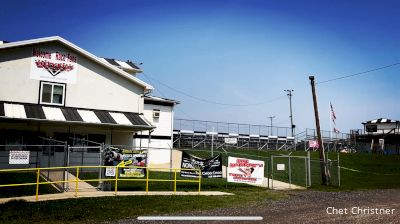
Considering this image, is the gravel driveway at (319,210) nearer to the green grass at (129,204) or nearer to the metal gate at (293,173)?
the green grass at (129,204)

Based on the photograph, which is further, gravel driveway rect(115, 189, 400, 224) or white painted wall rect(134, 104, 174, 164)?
white painted wall rect(134, 104, 174, 164)

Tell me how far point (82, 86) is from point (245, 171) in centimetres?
1260

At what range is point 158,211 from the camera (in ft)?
44.9

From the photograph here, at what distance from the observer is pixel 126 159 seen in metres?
18.4

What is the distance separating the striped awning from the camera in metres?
23.3

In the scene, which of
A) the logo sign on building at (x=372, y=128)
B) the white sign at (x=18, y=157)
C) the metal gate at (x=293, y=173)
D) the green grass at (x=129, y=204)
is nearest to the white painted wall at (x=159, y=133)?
the green grass at (x=129, y=204)

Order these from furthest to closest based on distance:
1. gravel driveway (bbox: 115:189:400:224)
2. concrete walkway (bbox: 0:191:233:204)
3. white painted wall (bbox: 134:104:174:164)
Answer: white painted wall (bbox: 134:104:174:164), concrete walkway (bbox: 0:191:233:204), gravel driveway (bbox: 115:189:400:224)

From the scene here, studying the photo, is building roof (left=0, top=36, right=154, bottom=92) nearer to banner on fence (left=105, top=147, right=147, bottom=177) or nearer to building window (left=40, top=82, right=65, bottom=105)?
building window (left=40, top=82, right=65, bottom=105)

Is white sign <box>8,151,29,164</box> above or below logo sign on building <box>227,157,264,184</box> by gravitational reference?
above

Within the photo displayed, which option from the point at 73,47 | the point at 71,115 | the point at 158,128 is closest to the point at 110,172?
the point at 71,115

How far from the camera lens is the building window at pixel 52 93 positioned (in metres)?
25.6

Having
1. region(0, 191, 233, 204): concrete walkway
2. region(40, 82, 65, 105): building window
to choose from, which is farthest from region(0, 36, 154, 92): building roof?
region(0, 191, 233, 204): concrete walkway

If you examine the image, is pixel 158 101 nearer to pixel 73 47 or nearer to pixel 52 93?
pixel 73 47

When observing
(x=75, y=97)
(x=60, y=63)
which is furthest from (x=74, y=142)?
(x=60, y=63)
